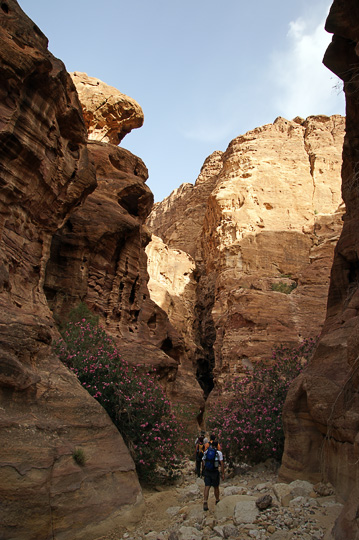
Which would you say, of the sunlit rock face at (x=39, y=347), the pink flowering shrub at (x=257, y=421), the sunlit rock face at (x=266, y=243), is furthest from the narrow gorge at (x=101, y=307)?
the pink flowering shrub at (x=257, y=421)

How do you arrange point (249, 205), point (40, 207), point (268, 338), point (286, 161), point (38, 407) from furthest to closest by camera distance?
point (286, 161), point (249, 205), point (268, 338), point (40, 207), point (38, 407)

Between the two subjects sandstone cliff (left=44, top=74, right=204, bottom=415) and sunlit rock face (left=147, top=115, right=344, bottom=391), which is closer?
sandstone cliff (left=44, top=74, right=204, bottom=415)

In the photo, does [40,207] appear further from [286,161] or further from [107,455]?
[286,161]

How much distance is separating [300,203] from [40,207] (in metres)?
31.2

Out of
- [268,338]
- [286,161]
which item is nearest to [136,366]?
[268,338]

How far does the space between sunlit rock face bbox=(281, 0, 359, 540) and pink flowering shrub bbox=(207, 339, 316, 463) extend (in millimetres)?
3085

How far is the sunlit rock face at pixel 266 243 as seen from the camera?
2320cm

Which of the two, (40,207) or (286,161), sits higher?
(286,161)

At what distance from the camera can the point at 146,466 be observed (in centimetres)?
1083

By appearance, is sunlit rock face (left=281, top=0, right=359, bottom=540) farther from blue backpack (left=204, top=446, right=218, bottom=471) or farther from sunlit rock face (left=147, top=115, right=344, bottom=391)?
sunlit rock face (left=147, top=115, right=344, bottom=391)

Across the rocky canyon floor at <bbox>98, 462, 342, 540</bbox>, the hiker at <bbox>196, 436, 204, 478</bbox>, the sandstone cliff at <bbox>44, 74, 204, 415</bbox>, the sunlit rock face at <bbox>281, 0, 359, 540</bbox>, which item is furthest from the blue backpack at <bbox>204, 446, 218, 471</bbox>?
the sandstone cliff at <bbox>44, 74, 204, 415</bbox>

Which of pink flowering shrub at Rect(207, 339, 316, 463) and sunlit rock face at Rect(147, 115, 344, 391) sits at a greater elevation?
sunlit rock face at Rect(147, 115, 344, 391)

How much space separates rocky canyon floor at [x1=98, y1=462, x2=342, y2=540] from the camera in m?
6.06

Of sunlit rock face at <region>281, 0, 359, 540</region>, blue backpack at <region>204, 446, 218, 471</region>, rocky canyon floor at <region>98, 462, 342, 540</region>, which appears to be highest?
sunlit rock face at <region>281, 0, 359, 540</region>
